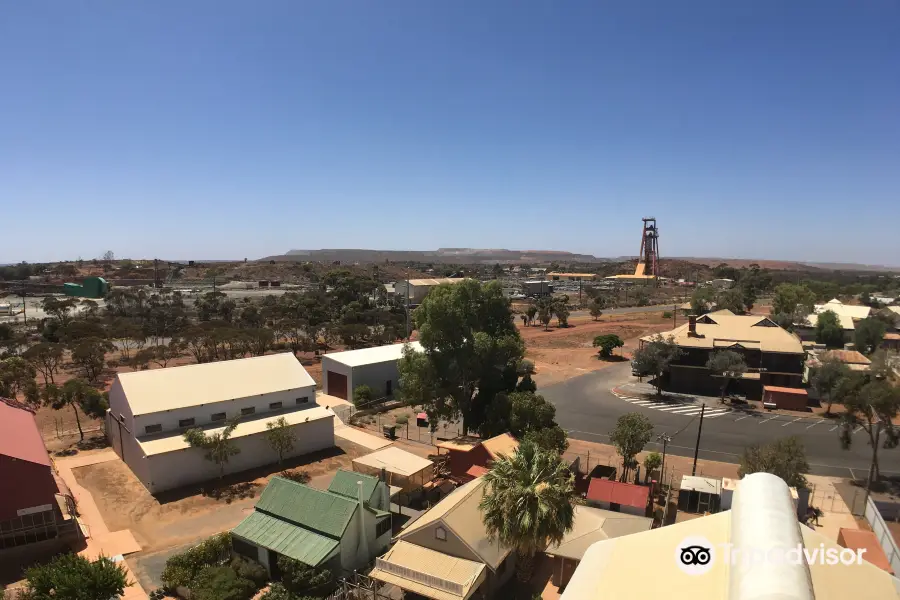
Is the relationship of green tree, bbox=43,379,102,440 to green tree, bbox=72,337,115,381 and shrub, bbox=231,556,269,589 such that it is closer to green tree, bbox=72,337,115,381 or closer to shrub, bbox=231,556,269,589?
green tree, bbox=72,337,115,381

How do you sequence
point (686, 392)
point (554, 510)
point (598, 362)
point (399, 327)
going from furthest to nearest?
point (399, 327)
point (598, 362)
point (686, 392)
point (554, 510)

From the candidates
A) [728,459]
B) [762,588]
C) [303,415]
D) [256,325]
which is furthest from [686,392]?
[256,325]

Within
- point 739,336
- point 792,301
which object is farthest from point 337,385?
point 792,301

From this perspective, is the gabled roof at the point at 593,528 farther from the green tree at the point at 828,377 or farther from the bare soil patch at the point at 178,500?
the green tree at the point at 828,377

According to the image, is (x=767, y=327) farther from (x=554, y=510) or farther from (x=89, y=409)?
(x=89, y=409)

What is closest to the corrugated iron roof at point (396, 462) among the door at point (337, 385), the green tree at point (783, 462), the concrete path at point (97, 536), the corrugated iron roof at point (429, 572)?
the corrugated iron roof at point (429, 572)

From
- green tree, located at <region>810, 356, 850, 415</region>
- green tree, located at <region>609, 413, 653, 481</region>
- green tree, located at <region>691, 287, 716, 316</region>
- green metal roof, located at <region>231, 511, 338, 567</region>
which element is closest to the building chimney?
green metal roof, located at <region>231, 511, 338, 567</region>
